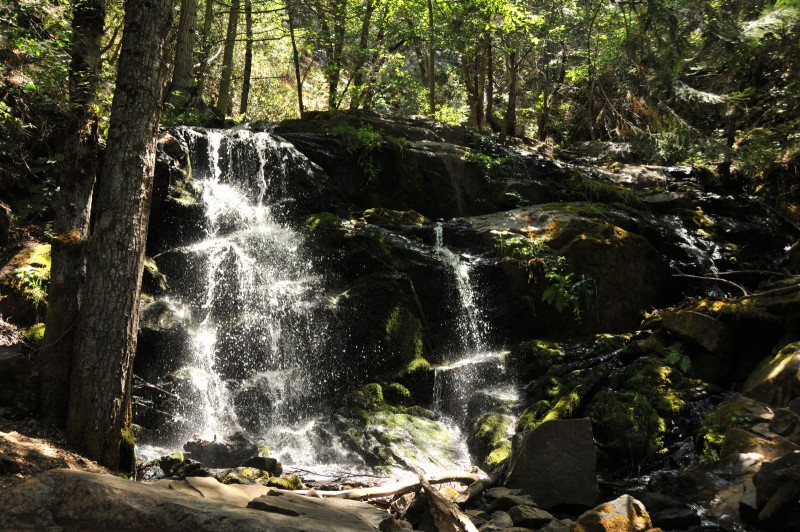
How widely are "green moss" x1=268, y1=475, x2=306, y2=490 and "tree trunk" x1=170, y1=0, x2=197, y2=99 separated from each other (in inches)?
475

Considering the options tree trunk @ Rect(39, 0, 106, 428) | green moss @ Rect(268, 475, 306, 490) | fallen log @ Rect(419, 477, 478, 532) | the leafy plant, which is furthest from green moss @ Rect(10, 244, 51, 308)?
the leafy plant

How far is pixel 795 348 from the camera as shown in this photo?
25.8ft

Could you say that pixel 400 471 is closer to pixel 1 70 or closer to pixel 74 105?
pixel 74 105

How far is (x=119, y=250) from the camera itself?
6039 millimetres

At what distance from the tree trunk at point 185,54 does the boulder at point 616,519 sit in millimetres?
14384

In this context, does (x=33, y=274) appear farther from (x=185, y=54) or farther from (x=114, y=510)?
(x=185, y=54)

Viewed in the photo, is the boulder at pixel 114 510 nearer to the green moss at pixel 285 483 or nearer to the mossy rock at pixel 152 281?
the green moss at pixel 285 483

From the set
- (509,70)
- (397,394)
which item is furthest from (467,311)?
(509,70)

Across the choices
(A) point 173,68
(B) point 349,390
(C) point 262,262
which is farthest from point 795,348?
(A) point 173,68

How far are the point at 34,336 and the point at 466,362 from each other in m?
6.76

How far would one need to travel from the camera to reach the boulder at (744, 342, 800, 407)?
7.29 meters

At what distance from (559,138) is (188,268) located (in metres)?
17.9

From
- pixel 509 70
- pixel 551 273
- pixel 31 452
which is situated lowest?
pixel 31 452

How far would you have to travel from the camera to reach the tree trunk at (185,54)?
15617mm
